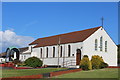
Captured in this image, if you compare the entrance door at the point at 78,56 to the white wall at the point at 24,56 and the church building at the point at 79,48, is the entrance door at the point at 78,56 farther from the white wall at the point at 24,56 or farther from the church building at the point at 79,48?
the white wall at the point at 24,56

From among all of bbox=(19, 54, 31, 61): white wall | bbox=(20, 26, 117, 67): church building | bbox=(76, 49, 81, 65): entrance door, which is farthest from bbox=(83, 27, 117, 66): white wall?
bbox=(19, 54, 31, 61): white wall

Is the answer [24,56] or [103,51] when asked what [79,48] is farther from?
[24,56]

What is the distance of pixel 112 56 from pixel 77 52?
740 cm

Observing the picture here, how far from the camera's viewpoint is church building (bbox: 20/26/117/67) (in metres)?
37.1

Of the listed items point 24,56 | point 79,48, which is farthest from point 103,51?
point 24,56

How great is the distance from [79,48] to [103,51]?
4802 mm

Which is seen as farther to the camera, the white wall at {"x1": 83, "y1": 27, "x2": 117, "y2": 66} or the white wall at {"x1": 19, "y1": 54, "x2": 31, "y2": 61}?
the white wall at {"x1": 19, "y1": 54, "x2": 31, "y2": 61}

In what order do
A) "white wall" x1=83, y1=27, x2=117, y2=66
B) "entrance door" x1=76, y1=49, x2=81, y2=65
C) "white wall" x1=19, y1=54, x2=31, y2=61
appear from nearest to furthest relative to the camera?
"white wall" x1=83, y1=27, x2=117, y2=66
"entrance door" x1=76, y1=49, x2=81, y2=65
"white wall" x1=19, y1=54, x2=31, y2=61

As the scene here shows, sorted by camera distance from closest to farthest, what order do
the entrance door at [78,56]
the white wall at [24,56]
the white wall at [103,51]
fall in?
the white wall at [103,51] → the entrance door at [78,56] → the white wall at [24,56]

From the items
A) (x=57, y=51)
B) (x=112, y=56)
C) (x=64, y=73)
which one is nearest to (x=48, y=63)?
(x=57, y=51)

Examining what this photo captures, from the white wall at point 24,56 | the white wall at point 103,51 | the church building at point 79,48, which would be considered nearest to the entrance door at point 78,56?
the church building at point 79,48

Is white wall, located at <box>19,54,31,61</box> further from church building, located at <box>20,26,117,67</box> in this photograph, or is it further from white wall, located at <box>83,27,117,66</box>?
white wall, located at <box>83,27,117,66</box>

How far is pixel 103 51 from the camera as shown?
39125mm

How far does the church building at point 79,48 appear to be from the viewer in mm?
37125
